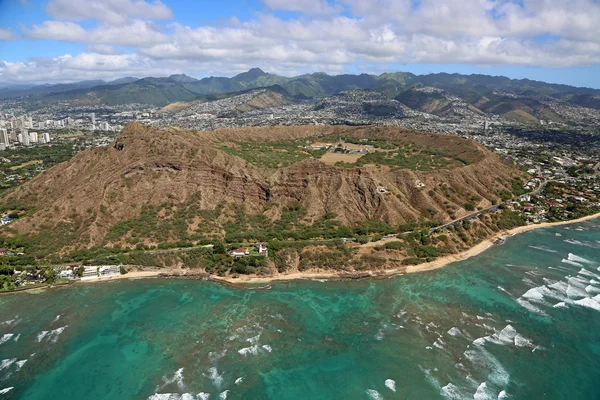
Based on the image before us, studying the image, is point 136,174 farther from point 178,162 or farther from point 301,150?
point 301,150

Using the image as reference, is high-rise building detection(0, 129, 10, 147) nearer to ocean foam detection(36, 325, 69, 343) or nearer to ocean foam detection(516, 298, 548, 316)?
ocean foam detection(36, 325, 69, 343)

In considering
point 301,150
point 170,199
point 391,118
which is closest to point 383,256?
point 170,199

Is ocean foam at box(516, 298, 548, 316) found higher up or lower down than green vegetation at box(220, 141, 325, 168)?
lower down

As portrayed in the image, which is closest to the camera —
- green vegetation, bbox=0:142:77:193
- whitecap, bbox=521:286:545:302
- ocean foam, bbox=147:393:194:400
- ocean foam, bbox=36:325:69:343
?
ocean foam, bbox=147:393:194:400

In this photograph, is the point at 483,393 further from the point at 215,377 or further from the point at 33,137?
the point at 33,137

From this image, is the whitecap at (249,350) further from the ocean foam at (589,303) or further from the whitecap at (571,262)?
the whitecap at (571,262)

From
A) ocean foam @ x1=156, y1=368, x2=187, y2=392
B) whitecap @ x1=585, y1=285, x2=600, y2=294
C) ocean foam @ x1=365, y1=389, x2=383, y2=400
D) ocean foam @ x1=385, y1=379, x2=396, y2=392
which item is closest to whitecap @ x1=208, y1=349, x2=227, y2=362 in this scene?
ocean foam @ x1=156, y1=368, x2=187, y2=392

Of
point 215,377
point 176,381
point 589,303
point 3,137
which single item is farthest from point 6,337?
point 3,137
